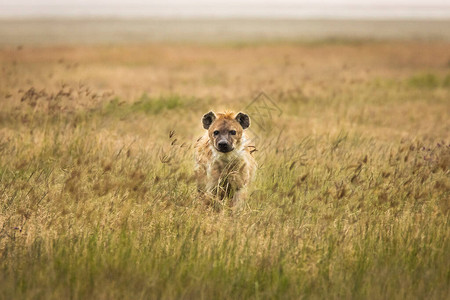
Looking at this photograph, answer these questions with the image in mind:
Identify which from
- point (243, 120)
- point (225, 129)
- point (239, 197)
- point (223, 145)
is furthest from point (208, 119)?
point (239, 197)

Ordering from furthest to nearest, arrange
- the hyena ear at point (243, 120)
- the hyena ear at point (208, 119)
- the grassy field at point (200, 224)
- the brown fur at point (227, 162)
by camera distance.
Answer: the hyena ear at point (208, 119) → the hyena ear at point (243, 120) → the brown fur at point (227, 162) → the grassy field at point (200, 224)

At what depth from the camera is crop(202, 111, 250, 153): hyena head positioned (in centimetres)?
696

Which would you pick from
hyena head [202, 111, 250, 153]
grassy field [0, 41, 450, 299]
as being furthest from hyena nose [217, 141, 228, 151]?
grassy field [0, 41, 450, 299]

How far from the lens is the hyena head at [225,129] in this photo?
6961 mm

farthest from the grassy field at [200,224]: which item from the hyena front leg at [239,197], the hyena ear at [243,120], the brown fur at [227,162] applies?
the hyena ear at [243,120]

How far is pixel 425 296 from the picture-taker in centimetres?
467

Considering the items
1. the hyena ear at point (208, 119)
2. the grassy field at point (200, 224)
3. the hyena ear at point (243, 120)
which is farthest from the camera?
the hyena ear at point (208, 119)

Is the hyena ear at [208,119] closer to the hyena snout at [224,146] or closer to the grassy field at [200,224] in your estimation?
the grassy field at [200,224]

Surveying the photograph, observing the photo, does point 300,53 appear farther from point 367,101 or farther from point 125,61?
point 367,101

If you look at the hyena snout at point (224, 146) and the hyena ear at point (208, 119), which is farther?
the hyena ear at point (208, 119)

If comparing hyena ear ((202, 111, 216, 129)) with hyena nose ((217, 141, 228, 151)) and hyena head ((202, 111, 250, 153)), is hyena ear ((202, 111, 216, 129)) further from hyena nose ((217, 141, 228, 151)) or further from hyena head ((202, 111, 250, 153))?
hyena nose ((217, 141, 228, 151))

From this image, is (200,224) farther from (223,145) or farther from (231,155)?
(231,155)

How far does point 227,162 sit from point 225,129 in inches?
15.9

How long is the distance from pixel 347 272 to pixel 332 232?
627mm
